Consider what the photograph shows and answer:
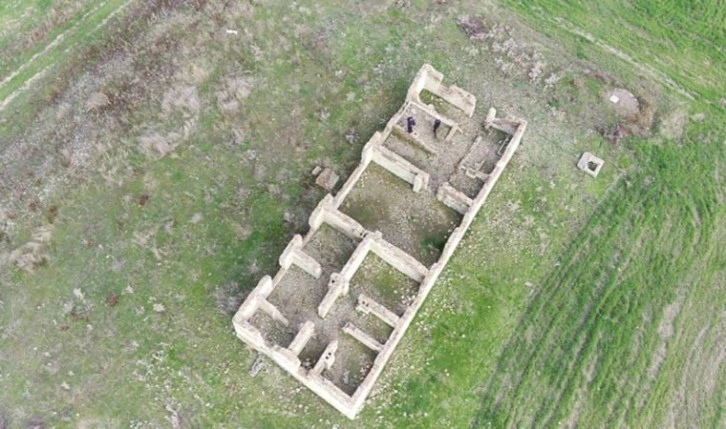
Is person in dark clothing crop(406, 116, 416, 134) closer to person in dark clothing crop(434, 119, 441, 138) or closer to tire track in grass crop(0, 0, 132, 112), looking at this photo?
person in dark clothing crop(434, 119, 441, 138)

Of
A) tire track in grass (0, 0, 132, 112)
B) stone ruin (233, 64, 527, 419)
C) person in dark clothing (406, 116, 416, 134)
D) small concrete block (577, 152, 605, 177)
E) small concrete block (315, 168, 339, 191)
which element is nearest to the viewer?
stone ruin (233, 64, 527, 419)

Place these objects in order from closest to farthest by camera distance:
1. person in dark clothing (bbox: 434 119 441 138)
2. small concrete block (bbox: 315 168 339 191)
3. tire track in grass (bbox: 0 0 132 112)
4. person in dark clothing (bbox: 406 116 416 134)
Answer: small concrete block (bbox: 315 168 339 191), person in dark clothing (bbox: 406 116 416 134), person in dark clothing (bbox: 434 119 441 138), tire track in grass (bbox: 0 0 132 112)

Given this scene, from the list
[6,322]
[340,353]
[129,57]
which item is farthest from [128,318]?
[129,57]

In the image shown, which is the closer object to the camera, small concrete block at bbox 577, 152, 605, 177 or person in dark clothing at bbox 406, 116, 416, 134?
person in dark clothing at bbox 406, 116, 416, 134

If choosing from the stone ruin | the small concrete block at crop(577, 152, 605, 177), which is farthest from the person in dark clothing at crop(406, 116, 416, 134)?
the small concrete block at crop(577, 152, 605, 177)

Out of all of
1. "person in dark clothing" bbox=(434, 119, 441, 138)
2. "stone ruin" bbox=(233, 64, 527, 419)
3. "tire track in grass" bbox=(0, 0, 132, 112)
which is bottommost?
"stone ruin" bbox=(233, 64, 527, 419)

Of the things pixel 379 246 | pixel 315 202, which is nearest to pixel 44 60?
pixel 315 202

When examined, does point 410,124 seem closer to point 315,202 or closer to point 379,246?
point 315,202

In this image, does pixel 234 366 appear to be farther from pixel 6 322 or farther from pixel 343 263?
pixel 6 322
